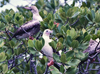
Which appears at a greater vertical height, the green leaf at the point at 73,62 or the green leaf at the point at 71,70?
the green leaf at the point at 73,62

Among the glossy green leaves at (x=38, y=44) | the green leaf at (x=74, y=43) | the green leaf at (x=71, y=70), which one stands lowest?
the green leaf at (x=71, y=70)

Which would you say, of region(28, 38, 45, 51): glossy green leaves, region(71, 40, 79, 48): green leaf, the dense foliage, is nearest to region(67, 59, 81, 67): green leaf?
→ the dense foliage

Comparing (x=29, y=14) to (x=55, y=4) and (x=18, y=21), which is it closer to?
(x=55, y=4)

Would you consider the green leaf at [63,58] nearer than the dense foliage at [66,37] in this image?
Yes

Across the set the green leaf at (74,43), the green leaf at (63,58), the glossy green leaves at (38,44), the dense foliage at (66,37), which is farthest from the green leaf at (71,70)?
the glossy green leaves at (38,44)

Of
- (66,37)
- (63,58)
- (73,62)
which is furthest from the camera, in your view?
(66,37)

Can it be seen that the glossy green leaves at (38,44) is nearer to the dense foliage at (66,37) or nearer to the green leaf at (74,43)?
the dense foliage at (66,37)

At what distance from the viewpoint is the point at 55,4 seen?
439 centimetres

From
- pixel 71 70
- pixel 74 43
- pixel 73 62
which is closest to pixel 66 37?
pixel 74 43

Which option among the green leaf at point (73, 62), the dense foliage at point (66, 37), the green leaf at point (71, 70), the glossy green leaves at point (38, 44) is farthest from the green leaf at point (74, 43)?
the glossy green leaves at point (38, 44)

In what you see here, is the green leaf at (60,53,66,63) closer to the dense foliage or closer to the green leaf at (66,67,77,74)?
the dense foliage

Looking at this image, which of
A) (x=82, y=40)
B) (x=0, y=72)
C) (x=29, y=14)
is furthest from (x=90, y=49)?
(x=29, y=14)

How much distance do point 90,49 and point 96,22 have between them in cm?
87

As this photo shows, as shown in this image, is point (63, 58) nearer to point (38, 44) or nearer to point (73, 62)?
point (73, 62)
